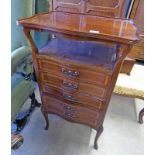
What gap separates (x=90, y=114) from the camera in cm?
119

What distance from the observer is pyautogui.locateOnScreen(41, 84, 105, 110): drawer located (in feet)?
3.59

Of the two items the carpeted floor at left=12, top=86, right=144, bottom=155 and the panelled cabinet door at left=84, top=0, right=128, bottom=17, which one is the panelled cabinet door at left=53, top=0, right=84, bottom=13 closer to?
the panelled cabinet door at left=84, top=0, right=128, bottom=17

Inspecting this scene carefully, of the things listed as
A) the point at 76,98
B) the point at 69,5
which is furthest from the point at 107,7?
the point at 76,98

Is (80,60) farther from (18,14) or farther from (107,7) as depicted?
(107,7)

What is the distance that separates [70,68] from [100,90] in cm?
22

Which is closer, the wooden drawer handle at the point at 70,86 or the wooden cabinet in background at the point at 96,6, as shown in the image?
the wooden drawer handle at the point at 70,86

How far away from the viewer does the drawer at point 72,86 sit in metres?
1.04

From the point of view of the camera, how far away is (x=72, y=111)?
1.22 metres

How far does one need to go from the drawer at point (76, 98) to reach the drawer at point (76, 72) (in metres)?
0.13

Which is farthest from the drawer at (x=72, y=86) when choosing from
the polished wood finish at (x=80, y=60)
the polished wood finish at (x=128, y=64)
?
the polished wood finish at (x=128, y=64)

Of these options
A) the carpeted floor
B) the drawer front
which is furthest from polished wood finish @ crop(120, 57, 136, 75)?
the drawer front

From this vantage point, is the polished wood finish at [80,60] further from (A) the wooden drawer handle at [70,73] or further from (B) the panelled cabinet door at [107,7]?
(B) the panelled cabinet door at [107,7]
